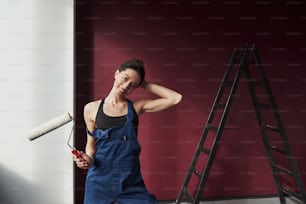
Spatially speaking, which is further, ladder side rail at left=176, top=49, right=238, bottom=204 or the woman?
ladder side rail at left=176, top=49, right=238, bottom=204

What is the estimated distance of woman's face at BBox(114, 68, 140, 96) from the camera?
1.70 ft

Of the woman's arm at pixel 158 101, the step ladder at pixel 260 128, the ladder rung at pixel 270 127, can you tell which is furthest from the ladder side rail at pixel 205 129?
the woman's arm at pixel 158 101

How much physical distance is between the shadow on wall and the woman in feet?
0.61

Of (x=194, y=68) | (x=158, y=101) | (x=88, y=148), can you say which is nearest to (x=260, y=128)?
(x=194, y=68)

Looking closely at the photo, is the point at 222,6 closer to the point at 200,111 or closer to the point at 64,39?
the point at 200,111

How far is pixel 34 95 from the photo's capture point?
0.64 m

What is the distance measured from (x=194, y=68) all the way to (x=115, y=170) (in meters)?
0.36

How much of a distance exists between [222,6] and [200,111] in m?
0.26

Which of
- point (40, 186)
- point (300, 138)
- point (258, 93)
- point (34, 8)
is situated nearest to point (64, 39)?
point (34, 8)

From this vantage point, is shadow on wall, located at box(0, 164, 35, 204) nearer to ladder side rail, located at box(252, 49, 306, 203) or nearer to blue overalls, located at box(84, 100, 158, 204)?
blue overalls, located at box(84, 100, 158, 204)

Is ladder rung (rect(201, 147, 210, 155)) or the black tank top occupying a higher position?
the black tank top

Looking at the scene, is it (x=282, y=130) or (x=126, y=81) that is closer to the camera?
(x=126, y=81)

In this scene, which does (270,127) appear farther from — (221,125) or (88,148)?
(88,148)

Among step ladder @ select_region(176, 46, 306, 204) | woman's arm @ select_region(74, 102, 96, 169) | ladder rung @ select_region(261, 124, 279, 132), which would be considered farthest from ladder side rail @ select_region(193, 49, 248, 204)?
woman's arm @ select_region(74, 102, 96, 169)
